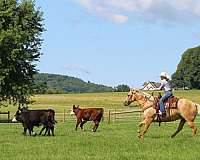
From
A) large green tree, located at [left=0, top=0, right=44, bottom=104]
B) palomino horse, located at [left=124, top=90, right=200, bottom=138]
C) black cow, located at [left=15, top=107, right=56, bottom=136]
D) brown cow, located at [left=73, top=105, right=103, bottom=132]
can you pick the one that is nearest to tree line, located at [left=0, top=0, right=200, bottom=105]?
large green tree, located at [left=0, top=0, right=44, bottom=104]

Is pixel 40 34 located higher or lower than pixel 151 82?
higher

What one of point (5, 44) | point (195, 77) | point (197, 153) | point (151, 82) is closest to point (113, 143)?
point (197, 153)

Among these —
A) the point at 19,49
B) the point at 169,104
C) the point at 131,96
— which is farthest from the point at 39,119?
the point at 19,49

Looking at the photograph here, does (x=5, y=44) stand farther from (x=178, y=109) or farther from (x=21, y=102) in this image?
(x=178, y=109)

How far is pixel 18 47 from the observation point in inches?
1996

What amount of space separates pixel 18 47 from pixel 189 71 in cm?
10229

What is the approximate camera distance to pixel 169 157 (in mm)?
12891

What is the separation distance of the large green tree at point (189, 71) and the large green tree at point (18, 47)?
9394 cm

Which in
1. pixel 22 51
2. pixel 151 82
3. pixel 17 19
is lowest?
pixel 151 82

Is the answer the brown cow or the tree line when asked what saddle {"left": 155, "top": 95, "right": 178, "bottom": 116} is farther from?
the tree line

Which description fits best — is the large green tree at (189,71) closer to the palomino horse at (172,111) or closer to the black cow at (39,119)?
the black cow at (39,119)

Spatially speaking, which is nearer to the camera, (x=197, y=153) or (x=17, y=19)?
(x=197, y=153)

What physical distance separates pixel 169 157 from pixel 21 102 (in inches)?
1615

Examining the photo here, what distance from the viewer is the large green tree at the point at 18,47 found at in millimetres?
50094
